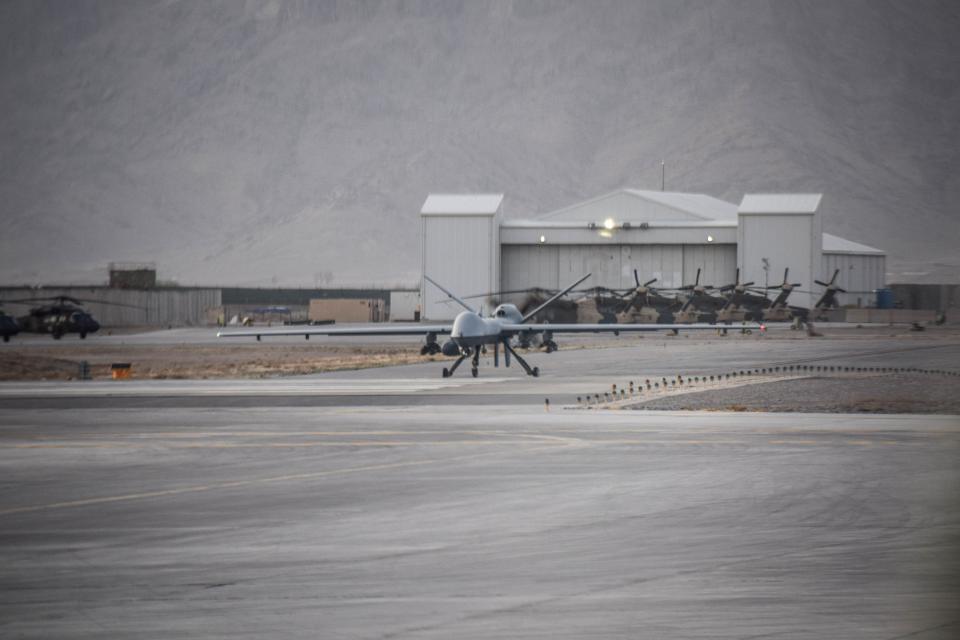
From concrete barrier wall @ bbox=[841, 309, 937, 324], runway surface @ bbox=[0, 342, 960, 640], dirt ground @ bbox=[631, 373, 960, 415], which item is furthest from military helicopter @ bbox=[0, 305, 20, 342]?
concrete barrier wall @ bbox=[841, 309, 937, 324]

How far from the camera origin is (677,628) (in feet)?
35.6

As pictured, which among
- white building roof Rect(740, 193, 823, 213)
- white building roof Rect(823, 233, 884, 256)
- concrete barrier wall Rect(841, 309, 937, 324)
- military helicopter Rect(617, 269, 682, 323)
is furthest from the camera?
white building roof Rect(823, 233, 884, 256)

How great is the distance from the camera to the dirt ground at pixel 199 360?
173 ft

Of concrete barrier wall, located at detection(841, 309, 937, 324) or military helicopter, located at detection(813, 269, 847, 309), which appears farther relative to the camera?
military helicopter, located at detection(813, 269, 847, 309)

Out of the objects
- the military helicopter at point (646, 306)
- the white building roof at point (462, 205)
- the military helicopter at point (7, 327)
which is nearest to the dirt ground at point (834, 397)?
the military helicopter at point (7, 327)

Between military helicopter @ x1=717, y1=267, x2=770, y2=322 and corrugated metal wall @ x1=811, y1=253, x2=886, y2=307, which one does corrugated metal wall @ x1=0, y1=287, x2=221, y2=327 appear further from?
corrugated metal wall @ x1=811, y1=253, x2=886, y2=307

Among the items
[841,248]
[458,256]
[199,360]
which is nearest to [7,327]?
[199,360]

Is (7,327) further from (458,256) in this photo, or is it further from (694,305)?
(694,305)

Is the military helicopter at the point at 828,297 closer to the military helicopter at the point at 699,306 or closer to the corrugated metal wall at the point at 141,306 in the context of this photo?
the military helicopter at the point at 699,306

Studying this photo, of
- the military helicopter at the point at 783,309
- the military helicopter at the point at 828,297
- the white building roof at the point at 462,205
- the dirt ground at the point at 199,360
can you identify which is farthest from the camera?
the white building roof at the point at 462,205

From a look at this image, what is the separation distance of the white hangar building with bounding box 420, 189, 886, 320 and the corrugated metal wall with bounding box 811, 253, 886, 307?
10.2 meters

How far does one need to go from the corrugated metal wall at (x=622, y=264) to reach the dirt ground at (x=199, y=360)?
1348 inches

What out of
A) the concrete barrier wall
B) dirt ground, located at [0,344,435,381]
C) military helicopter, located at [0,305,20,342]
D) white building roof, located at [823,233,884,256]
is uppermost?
white building roof, located at [823,233,884,256]

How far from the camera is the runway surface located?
1137 cm
